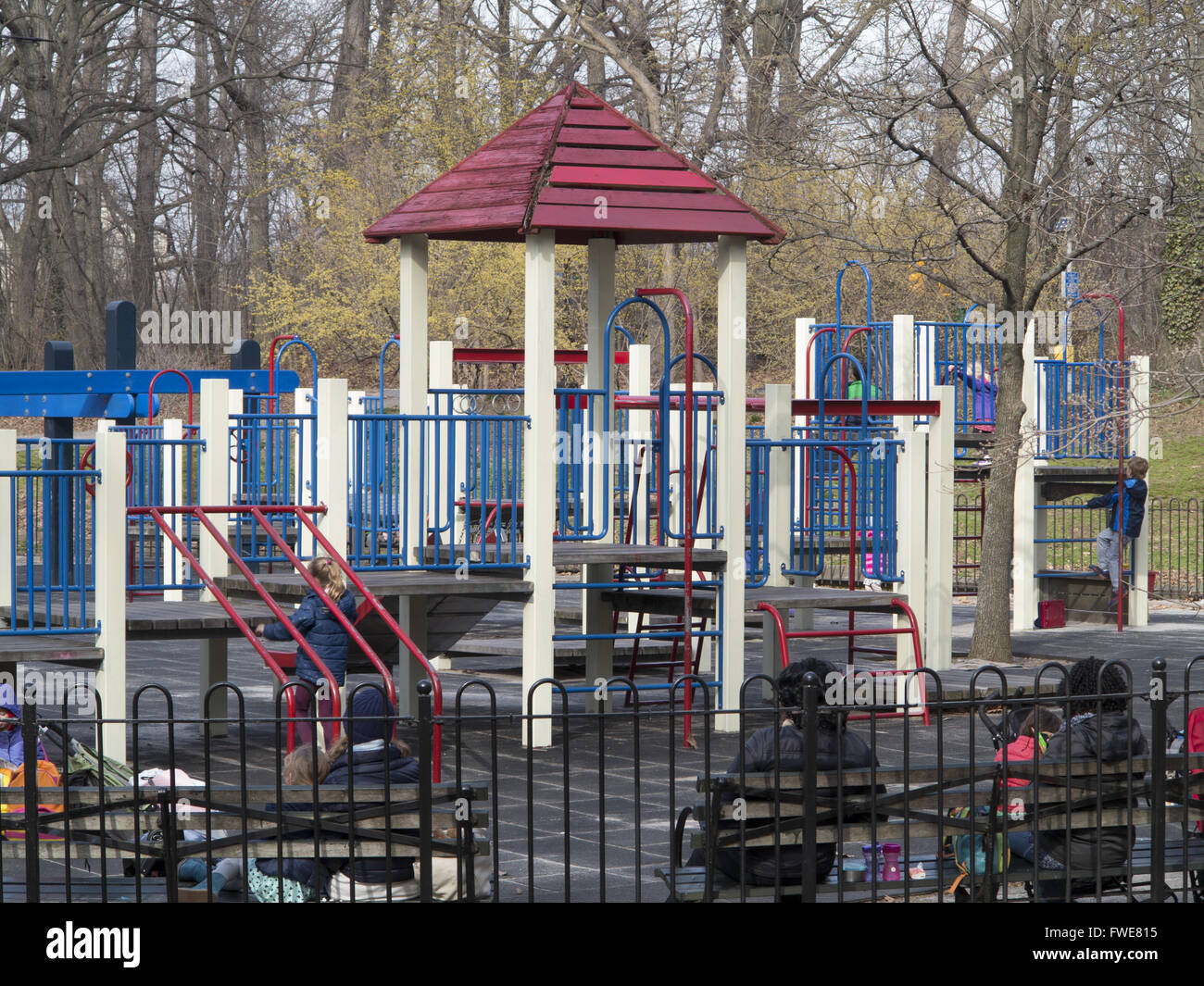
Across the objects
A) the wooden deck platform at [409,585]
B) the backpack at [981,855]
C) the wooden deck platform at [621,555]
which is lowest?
the backpack at [981,855]

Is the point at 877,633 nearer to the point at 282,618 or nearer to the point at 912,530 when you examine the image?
the point at 912,530

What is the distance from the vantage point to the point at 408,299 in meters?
12.4

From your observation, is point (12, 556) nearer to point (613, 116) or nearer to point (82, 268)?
point (613, 116)

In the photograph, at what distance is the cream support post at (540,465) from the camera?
1121cm

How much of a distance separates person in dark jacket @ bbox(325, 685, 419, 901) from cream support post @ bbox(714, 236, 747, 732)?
179 inches

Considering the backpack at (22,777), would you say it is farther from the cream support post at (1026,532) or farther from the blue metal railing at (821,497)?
the cream support post at (1026,532)

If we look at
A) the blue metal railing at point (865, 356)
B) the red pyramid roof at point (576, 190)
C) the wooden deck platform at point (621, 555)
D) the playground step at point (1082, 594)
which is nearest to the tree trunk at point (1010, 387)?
the blue metal railing at point (865, 356)

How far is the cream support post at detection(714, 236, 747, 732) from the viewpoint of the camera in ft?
38.4

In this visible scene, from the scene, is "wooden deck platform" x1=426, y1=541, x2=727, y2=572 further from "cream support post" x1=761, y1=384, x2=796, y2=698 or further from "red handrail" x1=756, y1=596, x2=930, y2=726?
"cream support post" x1=761, y1=384, x2=796, y2=698

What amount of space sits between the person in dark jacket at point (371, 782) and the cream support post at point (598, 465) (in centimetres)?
514

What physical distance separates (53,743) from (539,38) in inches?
905

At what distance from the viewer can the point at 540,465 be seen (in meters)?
11.2

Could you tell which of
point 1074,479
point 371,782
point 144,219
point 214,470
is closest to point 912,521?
point 214,470

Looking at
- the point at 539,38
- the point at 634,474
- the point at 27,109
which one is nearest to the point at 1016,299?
the point at 634,474
